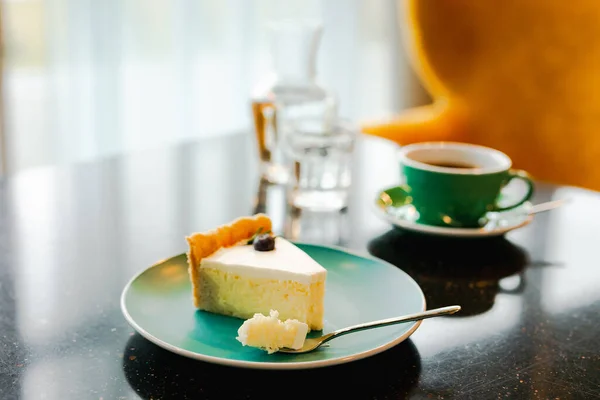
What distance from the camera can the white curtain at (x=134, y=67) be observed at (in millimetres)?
2330

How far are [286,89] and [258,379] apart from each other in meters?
0.78

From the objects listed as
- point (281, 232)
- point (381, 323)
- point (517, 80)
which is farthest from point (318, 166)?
Answer: point (517, 80)

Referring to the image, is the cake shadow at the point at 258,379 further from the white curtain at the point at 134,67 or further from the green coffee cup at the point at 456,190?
the white curtain at the point at 134,67

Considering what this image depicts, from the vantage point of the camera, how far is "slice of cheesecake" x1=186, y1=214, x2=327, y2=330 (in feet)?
2.56

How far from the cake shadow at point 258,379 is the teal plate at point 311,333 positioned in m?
0.02

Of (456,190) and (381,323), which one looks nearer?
(381,323)

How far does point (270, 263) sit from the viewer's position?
813 mm

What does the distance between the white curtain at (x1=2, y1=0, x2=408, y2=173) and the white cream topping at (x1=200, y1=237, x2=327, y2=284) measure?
1.38 metres

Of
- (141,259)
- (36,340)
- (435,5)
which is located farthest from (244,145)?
(36,340)

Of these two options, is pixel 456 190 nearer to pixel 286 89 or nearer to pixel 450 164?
pixel 450 164

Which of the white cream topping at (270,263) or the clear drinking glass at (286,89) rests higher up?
the clear drinking glass at (286,89)

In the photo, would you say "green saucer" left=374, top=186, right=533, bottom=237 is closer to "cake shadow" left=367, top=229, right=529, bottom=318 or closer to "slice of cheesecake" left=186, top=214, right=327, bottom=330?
"cake shadow" left=367, top=229, right=529, bottom=318

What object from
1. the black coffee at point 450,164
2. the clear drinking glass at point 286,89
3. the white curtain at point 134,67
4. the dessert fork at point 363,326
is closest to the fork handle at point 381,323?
the dessert fork at point 363,326

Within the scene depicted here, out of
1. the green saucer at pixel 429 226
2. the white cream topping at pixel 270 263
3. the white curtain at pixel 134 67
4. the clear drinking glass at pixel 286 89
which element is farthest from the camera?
the white curtain at pixel 134 67
